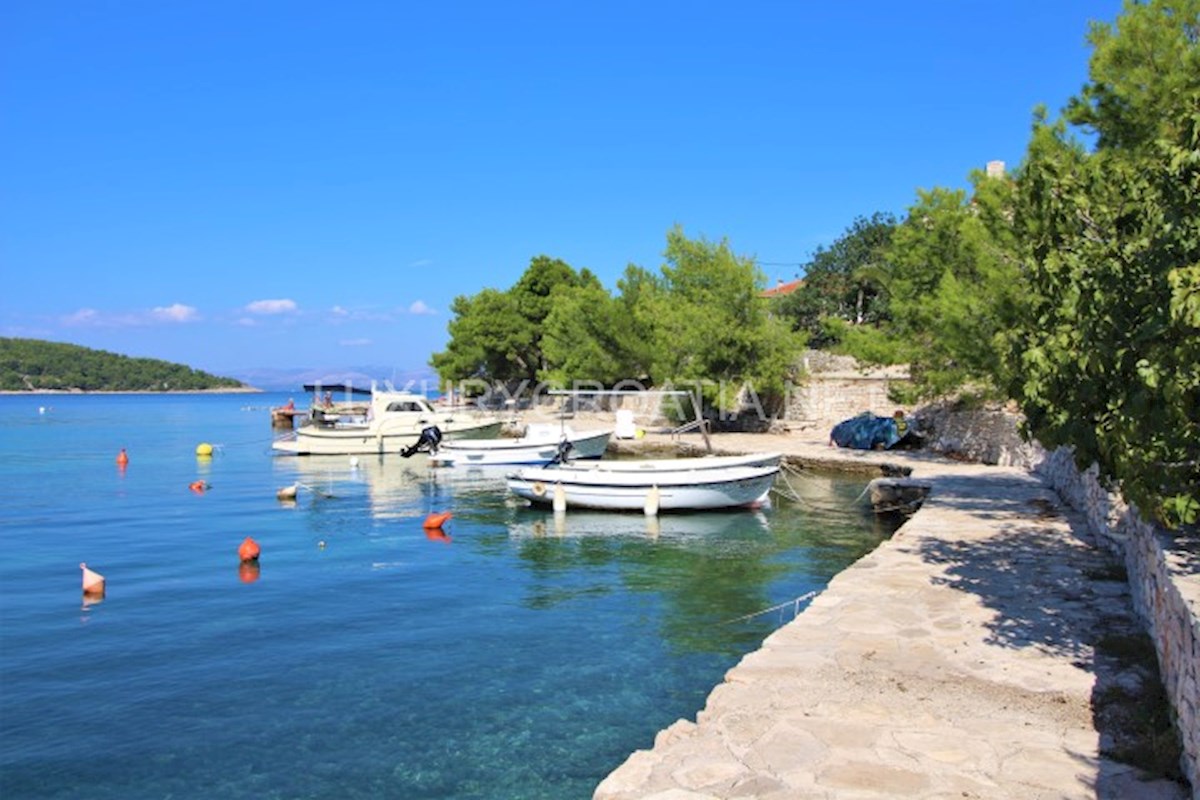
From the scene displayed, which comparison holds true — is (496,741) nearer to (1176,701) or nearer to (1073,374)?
(1176,701)

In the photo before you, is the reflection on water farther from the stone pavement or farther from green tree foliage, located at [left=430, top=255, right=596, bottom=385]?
green tree foliage, located at [left=430, top=255, right=596, bottom=385]

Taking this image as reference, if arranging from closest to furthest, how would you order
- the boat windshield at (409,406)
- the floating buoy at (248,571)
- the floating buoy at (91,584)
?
the floating buoy at (91,584)
the floating buoy at (248,571)
the boat windshield at (409,406)

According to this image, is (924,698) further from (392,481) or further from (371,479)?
(371,479)

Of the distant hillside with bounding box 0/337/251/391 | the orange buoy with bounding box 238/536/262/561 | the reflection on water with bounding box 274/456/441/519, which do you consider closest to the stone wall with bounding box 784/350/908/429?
the reflection on water with bounding box 274/456/441/519

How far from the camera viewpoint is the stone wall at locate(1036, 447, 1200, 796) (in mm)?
4922

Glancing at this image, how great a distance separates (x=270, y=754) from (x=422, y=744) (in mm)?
1414

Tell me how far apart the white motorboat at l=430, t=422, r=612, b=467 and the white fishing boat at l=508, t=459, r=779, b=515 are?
28.1 ft

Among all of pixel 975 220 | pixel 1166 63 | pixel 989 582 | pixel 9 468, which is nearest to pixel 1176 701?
pixel 989 582

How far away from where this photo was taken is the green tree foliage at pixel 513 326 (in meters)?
61.2

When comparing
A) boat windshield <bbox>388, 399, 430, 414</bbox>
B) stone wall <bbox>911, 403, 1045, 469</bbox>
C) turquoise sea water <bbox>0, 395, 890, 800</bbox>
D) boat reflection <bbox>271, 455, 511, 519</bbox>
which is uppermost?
boat windshield <bbox>388, 399, 430, 414</bbox>

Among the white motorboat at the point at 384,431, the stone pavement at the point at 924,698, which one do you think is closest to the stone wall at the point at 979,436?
the stone pavement at the point at 924,698

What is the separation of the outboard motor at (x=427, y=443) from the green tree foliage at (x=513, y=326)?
2294 centimetres

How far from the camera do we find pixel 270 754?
8109mm

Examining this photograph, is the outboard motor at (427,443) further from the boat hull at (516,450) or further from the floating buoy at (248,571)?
the floating buoy at (248,571)
